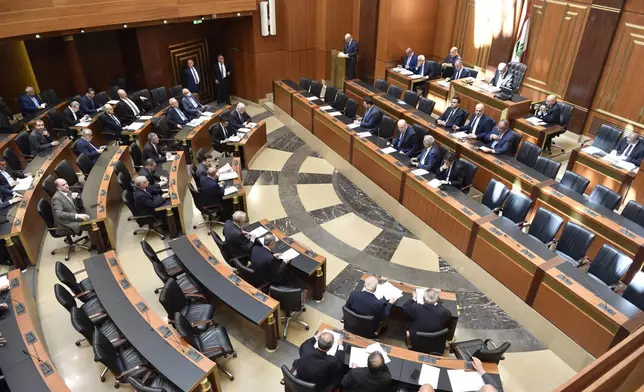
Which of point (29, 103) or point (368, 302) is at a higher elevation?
point (29, 103)

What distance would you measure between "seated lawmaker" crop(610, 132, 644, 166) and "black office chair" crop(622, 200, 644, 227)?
1906mm

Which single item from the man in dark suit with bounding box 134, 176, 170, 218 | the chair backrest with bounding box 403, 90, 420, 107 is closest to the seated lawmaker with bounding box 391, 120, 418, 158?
the chair backrest with bounding box 403, 90, 420, 107

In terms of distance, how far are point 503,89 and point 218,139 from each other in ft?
22.5

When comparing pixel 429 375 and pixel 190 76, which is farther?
pixel 190 76

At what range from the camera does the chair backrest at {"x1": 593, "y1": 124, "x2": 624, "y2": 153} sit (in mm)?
8883

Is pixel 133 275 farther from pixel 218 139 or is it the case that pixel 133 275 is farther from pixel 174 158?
pixel 218 139

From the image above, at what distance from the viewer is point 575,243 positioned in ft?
21.3

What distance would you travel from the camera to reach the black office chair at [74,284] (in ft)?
19.0

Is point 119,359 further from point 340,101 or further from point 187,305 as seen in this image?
point 340,101

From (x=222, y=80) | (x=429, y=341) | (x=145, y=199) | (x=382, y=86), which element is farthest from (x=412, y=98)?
(x=429, y=341)

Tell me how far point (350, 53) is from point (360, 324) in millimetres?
10418

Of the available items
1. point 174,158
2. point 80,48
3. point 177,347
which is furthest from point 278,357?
point 80,48

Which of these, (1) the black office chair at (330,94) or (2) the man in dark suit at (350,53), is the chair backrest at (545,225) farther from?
(2) the man in dark suit at (350,53)

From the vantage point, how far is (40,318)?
643 cm
